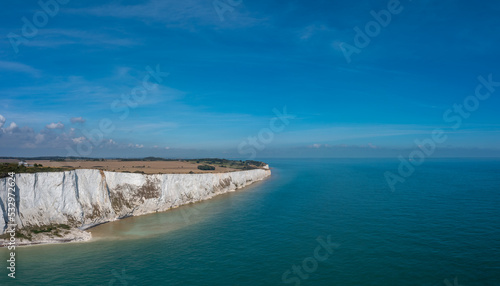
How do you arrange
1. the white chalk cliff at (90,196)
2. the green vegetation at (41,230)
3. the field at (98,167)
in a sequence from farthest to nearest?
the field at (98,167)
the white chalk cliff at (90,196)
the green vegetation at (41,230)

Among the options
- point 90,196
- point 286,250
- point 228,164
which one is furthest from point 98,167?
point 228,164

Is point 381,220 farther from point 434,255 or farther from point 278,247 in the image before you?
point 278,247

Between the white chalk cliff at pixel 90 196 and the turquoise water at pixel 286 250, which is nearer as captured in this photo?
the turquoise water at pixel 286 250

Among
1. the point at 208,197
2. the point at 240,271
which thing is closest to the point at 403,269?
the point at 240,271

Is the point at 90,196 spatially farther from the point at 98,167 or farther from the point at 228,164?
the point at 228,164

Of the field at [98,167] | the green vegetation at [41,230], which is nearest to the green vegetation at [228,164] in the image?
the field at [98,167]

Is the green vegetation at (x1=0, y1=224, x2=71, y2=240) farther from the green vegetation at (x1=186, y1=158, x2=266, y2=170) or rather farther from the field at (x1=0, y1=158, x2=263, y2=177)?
the green vegetation at (x1=186, y1=158, x2=266, y2=170)

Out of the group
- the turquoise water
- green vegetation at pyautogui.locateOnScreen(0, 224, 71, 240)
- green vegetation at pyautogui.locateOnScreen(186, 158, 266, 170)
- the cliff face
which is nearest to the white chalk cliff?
the cliff face

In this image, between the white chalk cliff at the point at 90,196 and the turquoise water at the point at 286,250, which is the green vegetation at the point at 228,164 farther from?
the turquoise water at the point at 286,250
